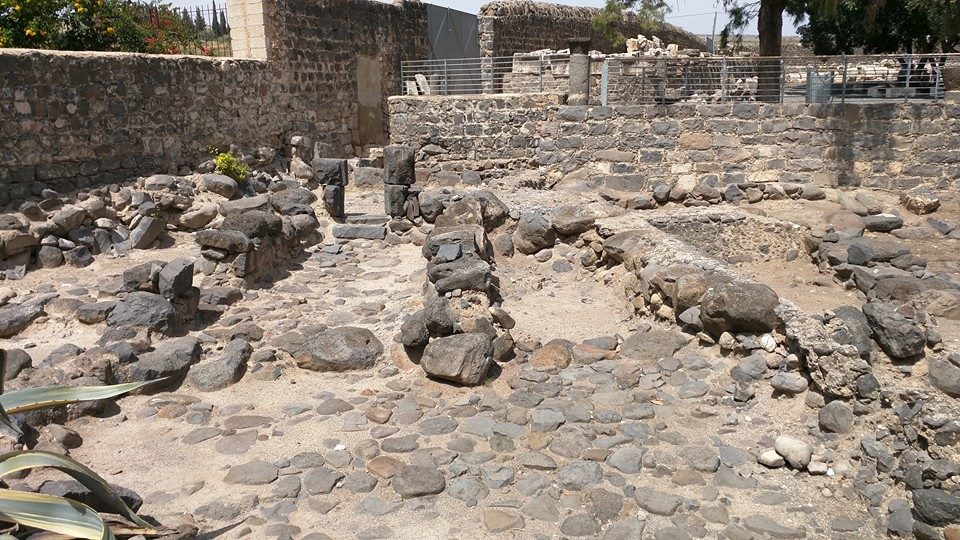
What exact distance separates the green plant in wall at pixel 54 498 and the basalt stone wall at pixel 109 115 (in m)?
6.52

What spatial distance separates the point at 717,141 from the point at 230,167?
26.9 ft

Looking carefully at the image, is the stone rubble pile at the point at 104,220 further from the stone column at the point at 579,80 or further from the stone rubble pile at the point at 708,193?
the stone rubble pile at the point at 708,193

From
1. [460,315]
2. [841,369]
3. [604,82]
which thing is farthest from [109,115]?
[841,369]

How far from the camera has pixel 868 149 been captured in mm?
13055

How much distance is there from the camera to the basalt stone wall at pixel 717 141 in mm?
12898

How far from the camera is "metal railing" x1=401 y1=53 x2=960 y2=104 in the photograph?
13.3m

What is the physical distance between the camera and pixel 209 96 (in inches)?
524

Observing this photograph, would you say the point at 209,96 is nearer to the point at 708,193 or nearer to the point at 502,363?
the point at 502,363

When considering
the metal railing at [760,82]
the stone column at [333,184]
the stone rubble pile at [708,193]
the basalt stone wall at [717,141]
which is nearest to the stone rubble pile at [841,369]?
the stone rubble pile at [708,193]

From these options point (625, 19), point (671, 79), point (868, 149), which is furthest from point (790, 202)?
point (625, 19)

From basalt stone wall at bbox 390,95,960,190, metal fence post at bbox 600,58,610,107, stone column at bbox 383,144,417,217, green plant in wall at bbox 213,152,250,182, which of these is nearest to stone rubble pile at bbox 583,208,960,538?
stone column at bbox 383,144,417,217

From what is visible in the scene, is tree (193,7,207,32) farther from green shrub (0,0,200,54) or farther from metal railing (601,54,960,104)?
metal railing (601,54,960,104)

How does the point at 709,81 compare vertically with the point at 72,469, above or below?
above

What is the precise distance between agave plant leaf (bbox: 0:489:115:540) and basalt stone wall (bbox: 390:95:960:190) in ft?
36.4
